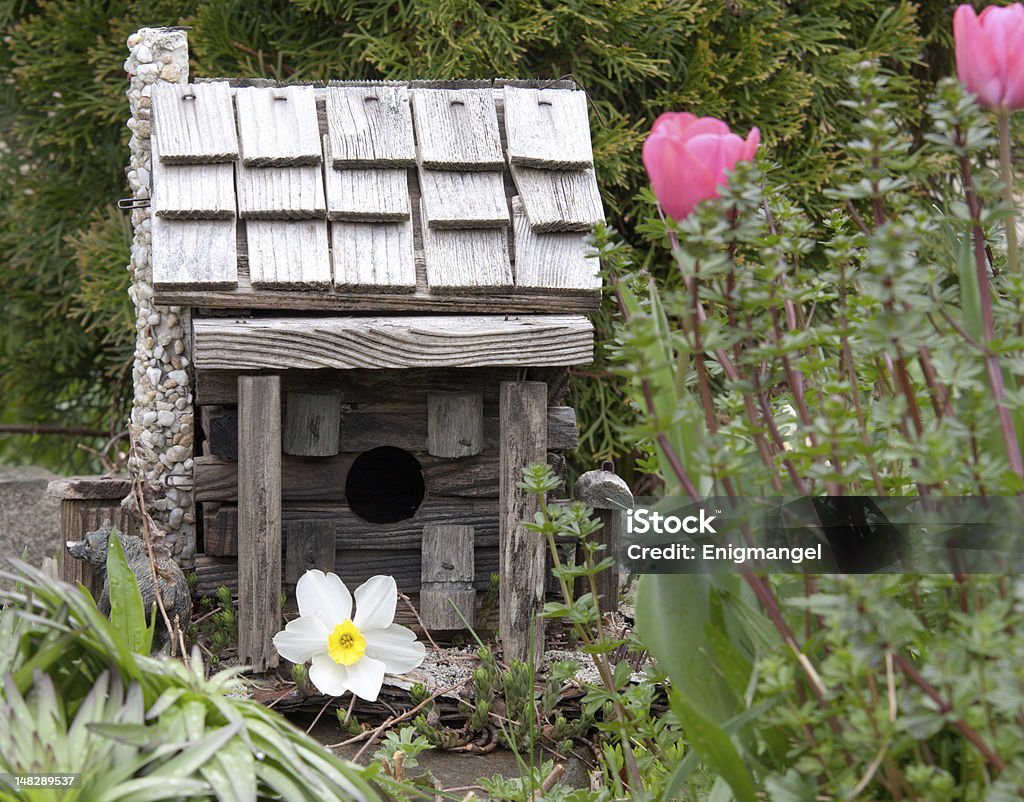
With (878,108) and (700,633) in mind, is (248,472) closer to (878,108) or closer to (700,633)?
(700,633)

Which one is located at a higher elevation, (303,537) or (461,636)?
(303,537)

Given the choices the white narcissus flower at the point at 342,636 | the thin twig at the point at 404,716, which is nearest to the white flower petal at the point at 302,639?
the white narcissus flower at the point at 342,636

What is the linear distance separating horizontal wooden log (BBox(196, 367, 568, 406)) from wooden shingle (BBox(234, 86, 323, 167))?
0.51m

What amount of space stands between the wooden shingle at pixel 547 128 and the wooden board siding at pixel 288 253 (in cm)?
54

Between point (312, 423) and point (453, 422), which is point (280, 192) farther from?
point (453, 422)

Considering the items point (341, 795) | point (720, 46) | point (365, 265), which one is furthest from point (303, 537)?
point (720, 46)

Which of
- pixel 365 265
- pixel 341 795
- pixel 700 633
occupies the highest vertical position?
pixel 365 265

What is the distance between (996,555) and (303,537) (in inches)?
74.0

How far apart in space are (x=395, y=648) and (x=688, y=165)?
1330 mm

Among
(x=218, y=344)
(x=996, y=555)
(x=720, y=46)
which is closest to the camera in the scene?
(x=996, y=555)

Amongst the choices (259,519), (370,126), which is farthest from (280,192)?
(259,519)

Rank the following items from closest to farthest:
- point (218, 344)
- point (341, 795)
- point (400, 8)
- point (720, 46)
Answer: point (341, 795)
point (218, 344)
point (400, 8)
point (720, 46)

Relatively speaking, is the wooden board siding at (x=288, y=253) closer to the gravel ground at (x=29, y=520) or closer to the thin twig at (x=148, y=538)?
the thin twig at (x=148, y=538)

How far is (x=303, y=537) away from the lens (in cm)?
264
